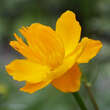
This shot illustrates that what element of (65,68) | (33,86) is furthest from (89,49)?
(33,86)

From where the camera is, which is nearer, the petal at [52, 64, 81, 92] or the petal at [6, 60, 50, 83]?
the petal at [52, 64, 81, 92]

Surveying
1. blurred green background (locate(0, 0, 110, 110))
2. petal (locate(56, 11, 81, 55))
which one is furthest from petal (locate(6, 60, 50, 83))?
blurred green background (locate(0, 0, 110, 110))

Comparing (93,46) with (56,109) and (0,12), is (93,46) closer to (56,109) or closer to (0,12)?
(56,109)

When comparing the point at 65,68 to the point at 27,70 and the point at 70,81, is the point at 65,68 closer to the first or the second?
the point at 70,81

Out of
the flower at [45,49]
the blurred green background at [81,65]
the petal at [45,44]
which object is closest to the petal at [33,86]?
the flower at [45,49]

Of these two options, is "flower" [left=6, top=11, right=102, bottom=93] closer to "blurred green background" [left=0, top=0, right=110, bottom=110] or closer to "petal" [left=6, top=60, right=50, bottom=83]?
"petal" [left=6, top=60, right=50, bottom=83]
